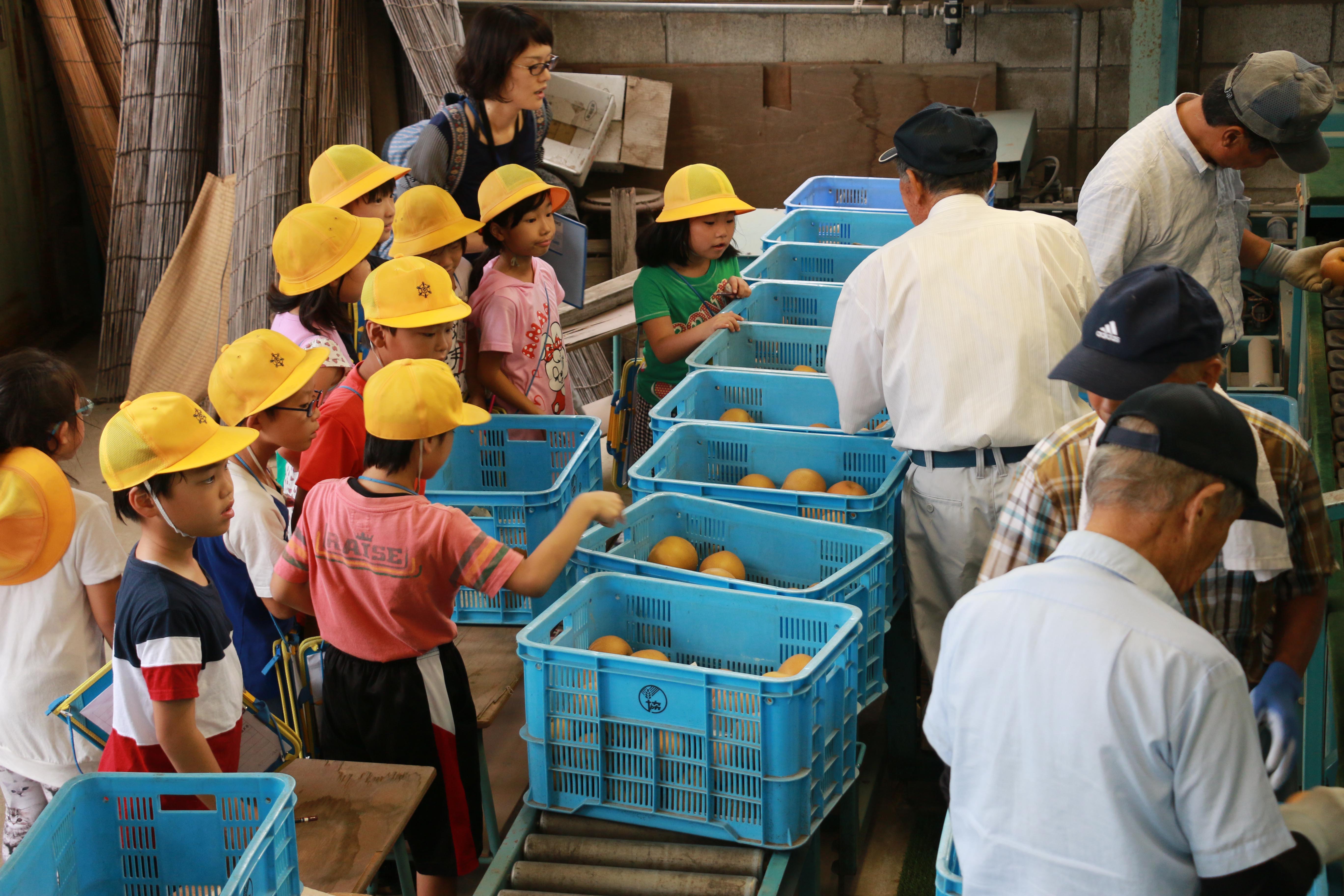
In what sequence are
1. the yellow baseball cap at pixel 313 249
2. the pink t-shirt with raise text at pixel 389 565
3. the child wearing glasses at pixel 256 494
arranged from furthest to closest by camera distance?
the yellow baseball cap at pixel 313 249 → the child wearing glasses at pixel 256 494 → the pink t-shirt with raise text at pixel 389 565

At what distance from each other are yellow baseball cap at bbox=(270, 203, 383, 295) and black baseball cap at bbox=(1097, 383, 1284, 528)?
8.26 ft

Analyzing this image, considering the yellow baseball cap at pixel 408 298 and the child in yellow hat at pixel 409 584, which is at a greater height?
the yellow baseball cap at pixel 408 298

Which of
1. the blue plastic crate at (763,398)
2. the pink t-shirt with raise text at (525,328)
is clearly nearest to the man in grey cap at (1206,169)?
the blue plastic crate at (763,398)

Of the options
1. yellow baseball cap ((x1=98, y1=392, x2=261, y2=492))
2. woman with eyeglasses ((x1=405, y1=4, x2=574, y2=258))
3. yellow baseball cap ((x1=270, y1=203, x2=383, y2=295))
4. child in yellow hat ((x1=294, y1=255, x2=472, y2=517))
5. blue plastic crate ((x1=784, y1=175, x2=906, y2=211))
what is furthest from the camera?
blue plastic crate ((x1=784, y1=175, x2=906, y2=211))

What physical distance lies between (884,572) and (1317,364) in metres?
1.47

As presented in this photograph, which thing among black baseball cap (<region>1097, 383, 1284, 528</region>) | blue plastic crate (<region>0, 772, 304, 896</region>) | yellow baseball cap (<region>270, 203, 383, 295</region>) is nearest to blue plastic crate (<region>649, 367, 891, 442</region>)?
yellow baseball cap (<region>270, 203, 383, 295</region>)

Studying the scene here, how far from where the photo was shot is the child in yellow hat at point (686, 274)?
13.8 feet

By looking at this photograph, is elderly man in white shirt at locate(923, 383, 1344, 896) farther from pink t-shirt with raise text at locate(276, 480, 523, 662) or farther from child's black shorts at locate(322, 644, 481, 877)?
child's black shorts at locate(322, 644, 481, 877)

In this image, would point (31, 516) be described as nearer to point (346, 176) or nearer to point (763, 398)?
point (346, 176)

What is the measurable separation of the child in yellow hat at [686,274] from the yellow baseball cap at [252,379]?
1.56 meters

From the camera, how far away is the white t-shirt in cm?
277

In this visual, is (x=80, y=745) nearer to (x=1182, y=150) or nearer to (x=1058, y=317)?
(x=1058, y=317)

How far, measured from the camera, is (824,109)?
26.7 ft

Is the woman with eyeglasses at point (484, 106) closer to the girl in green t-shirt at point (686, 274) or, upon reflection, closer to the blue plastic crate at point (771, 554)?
the girl in green t-shirt at point (686, 274)
